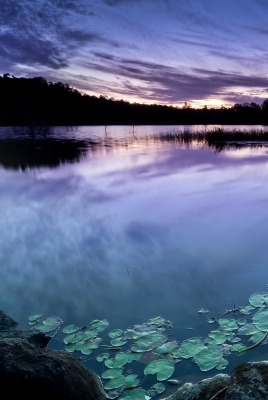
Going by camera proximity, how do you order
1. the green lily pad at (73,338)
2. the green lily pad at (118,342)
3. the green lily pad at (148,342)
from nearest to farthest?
1. the green lily pad at (148,342)
2. the green lily pad at (118,342)
3. the green lily pad at (73,338)

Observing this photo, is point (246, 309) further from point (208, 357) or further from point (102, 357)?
point (102, 357)

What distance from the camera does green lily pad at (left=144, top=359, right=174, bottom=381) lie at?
311cm

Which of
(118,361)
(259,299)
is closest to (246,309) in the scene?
(259,299)

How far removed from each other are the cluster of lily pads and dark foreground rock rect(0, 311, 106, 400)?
0.34 metres

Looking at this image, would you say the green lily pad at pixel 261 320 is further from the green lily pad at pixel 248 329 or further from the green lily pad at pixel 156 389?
the green lily pad at pixel 156 389

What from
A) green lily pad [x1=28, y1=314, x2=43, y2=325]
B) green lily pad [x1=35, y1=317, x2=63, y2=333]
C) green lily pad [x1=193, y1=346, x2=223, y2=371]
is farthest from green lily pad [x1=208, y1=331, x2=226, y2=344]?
green lily pad [x1=28, y1=314, x2=43, y2=325]

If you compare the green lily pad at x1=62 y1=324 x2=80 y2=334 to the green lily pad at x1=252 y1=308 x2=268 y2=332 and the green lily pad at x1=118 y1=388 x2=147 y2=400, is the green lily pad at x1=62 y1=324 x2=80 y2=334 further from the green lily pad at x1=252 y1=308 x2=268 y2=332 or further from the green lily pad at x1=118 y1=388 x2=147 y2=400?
the green lily pad at x1=252 y1=308 x2=268 y2=332

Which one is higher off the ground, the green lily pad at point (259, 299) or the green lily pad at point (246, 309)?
the green lily pad at point (259, 299)

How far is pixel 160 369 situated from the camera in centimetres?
318

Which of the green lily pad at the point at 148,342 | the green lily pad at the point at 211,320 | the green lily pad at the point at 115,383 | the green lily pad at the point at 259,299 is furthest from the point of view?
the green lily pad at the point at 259,299

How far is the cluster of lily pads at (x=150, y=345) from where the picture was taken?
10.1ft

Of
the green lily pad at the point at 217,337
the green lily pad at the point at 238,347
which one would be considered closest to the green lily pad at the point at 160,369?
the green lily pad at the point at 217,337

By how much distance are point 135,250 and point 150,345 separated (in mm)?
3210

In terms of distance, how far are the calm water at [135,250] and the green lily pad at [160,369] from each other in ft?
0.35
